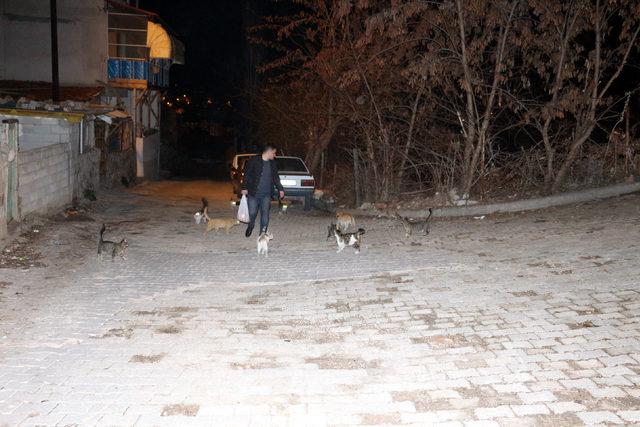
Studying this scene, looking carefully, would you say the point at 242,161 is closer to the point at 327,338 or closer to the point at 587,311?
the point at 327,338

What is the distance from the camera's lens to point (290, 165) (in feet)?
59.5

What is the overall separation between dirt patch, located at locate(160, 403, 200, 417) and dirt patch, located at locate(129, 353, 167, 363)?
94 centimetres

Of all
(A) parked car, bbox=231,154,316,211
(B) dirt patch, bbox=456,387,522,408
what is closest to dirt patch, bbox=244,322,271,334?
(B) dirt patch, bbox=456,387,522,408

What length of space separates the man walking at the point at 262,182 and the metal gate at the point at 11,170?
3882 mm

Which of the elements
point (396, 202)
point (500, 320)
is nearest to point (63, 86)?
point (396, 202)

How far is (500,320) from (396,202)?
1071 cm

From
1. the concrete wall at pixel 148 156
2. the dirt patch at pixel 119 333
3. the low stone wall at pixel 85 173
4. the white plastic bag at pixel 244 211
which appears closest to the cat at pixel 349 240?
the white plastic bag at pixel 244 211

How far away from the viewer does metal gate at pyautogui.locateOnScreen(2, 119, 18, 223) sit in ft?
33.2

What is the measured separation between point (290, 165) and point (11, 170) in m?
8.91

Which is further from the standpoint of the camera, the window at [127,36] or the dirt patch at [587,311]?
the window at [127,36]

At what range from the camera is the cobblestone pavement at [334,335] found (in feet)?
14.8

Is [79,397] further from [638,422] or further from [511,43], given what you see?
[511,43]

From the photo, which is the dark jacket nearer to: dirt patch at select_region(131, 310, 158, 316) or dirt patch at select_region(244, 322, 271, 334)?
dirt patch at select_region(131, 310, 158, 316)

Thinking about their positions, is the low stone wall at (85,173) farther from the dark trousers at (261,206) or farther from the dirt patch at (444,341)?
the dirt patch at (444,341)
